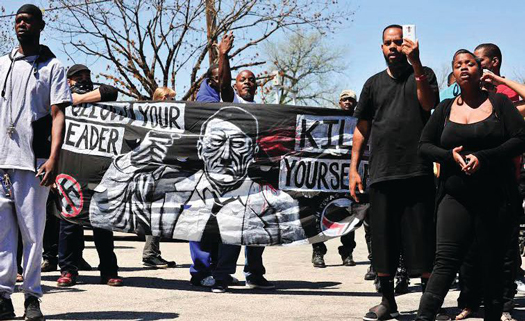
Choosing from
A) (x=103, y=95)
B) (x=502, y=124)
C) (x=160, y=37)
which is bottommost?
(x=502, y=124)

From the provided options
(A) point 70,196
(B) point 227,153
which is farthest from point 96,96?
(B) point 227,153

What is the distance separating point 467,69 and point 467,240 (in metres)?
1.08

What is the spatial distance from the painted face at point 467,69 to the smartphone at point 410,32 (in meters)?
0.43

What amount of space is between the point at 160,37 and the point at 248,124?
18.2 metres

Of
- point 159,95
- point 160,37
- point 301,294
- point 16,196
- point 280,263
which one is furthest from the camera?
point 160,37

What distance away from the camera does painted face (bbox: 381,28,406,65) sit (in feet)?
20.0

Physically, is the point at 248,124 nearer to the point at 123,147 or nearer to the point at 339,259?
the point at 123,147

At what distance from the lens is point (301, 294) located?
7445mm

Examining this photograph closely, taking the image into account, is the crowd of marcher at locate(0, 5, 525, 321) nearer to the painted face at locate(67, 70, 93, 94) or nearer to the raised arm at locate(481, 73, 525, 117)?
the raised arm at locate(481, 73, 525, 117)

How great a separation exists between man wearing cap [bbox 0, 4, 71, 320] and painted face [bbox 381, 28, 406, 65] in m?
2.33

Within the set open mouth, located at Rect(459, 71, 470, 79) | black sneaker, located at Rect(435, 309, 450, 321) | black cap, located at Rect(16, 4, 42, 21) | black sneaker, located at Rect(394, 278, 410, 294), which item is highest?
black cap, located at Rect(16, 4, 42, 21)

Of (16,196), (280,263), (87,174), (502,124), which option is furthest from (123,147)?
(502,124)

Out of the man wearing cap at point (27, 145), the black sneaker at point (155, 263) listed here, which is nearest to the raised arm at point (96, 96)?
the man wearing cap at point (27, 145)

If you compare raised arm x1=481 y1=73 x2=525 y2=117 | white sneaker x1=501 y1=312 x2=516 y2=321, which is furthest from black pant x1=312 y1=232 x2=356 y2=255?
raised arm x1=481 y1=73 x2=525 y2=117
